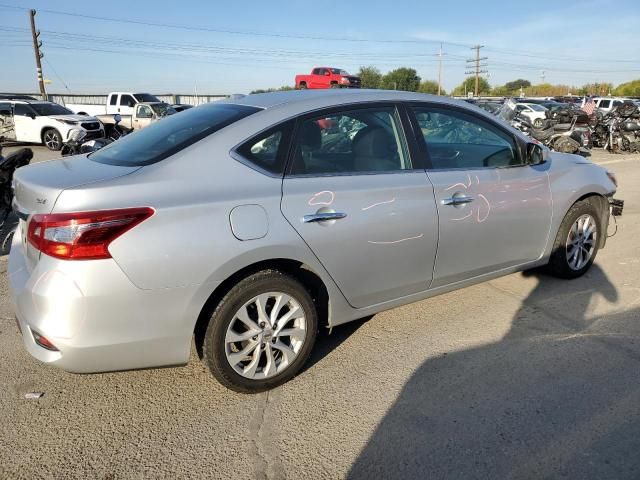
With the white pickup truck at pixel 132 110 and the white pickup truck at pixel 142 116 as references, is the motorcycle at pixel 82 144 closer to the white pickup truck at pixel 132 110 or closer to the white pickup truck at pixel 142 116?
the white pickup truck at pixel 132 110

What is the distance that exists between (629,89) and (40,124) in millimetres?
80963

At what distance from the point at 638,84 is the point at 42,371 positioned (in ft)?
291

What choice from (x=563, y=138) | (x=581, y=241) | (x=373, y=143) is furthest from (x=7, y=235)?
(x=563, y=138)

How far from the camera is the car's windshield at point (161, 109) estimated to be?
70.1 ft

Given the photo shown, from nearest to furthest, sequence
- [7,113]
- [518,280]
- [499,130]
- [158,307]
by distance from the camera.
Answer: [158,307] < [499,130] < [518,280] < [7,113]

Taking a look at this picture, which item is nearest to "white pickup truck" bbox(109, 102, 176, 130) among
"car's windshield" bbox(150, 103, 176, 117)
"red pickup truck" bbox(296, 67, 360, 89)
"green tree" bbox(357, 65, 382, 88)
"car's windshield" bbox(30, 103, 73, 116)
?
"car's windshield" bbox(150, 103, 176, 117)

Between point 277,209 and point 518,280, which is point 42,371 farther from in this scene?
point 518,280

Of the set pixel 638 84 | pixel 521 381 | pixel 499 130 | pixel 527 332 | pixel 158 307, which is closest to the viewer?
pixel 158 307

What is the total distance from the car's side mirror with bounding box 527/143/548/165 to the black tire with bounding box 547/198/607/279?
60 centimetres

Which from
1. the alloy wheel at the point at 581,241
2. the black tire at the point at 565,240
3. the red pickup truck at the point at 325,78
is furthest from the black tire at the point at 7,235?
the red pickup truck at the point at 325,78

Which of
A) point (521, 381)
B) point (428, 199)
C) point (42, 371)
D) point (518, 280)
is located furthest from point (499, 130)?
point (42, 371)

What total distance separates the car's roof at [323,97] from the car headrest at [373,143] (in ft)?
0.70

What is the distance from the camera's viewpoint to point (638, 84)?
74000 mm

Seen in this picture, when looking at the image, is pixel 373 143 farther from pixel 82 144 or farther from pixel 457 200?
pixel 82 144
